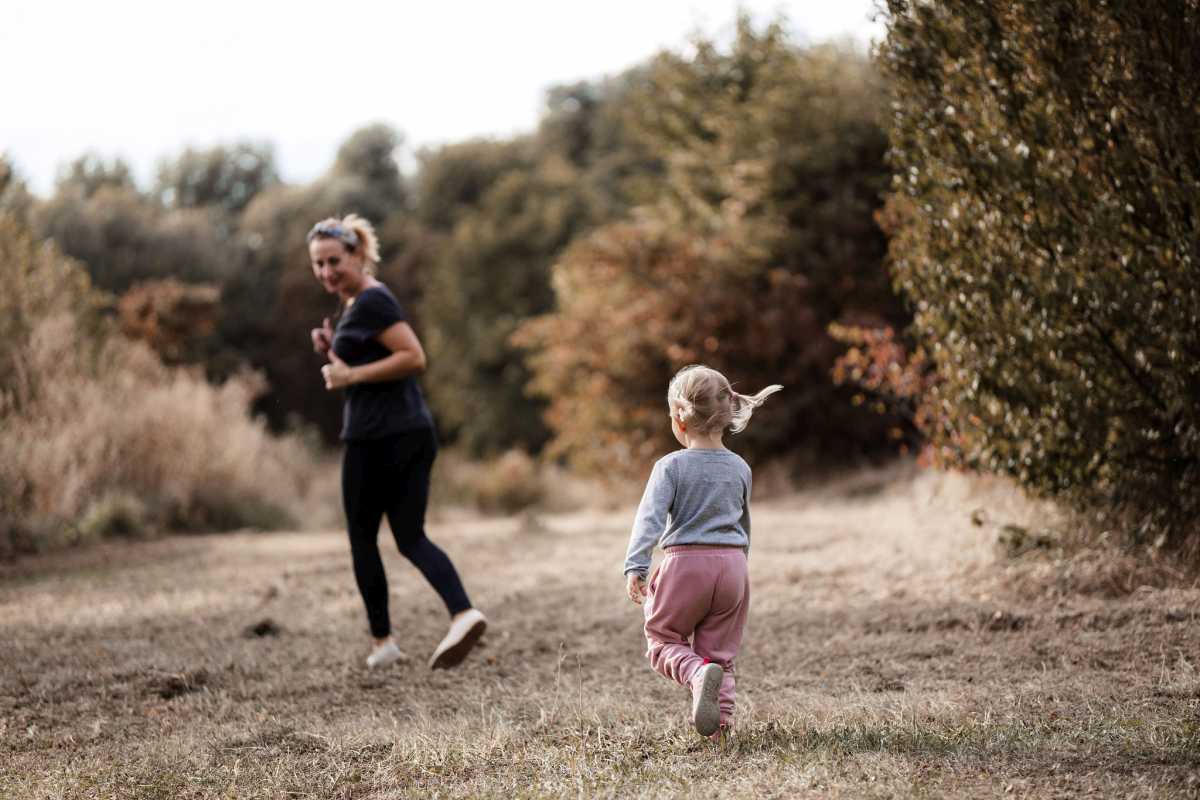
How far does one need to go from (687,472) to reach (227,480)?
10.5 meters

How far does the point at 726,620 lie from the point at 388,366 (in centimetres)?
210

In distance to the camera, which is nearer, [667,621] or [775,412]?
[667,621]

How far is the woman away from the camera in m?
5.11

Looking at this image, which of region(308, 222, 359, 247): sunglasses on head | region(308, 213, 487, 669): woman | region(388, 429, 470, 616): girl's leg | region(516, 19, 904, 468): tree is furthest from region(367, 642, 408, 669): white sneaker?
region(516, 19, 904, 468): tree

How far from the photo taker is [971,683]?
4473mm

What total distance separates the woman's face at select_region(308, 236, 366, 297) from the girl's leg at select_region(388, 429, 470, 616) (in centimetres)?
79

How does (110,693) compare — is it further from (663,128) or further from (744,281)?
(663,128)

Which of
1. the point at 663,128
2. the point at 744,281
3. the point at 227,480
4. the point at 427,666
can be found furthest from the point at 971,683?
the point at 663,128

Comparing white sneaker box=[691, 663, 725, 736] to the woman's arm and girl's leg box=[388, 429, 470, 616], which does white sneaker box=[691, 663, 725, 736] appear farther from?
the woman's arm

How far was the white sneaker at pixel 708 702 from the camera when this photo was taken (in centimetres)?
346

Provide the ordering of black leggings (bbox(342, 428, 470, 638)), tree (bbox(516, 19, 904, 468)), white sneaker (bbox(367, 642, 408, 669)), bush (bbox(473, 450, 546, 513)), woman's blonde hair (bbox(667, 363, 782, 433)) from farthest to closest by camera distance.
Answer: bush (bbox(473, 450, 546, 513)) < tree (bbox(516, 19, 904, 468)) < white sneaker (bbox(367, 642, 408, 669)) < black leggings (bbox(342, 428, 470, 638)) < woman's blonde hair (bbox(667, 363, 782, 433))

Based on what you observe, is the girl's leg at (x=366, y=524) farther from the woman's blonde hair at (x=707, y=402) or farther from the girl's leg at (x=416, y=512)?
the woman's blonde hair at (x=707, y=402)

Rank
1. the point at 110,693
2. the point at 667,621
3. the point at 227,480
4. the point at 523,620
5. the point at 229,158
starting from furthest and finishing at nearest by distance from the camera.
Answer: the point at 229,158 < the point at 227,480 < the point at 523,620 < the point at 110,693 < the point at 667,621

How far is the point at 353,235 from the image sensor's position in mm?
5293
